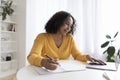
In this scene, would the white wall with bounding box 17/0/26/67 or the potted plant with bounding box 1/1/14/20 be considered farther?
the white wall with bounding box 17/0/26/67

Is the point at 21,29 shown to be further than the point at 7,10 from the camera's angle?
Yes

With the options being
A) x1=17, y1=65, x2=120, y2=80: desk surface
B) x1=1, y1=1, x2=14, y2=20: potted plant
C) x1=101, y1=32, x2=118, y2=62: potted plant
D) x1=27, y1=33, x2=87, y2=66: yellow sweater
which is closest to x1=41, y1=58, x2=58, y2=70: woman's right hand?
x1=17, y1=65, x2=120, y2=80: desk surface

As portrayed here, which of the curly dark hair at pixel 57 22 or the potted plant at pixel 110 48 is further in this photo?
the potted plant at pixel 110 48

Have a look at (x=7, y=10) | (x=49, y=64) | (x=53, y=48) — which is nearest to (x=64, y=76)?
(x=49, y=64)

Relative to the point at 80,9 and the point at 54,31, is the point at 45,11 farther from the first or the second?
the point at 54,31

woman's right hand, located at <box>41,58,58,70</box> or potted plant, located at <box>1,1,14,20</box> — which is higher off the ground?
potted plant, located at <box>1,1,14,20</box>

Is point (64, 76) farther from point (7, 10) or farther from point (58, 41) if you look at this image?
point (7, 10)

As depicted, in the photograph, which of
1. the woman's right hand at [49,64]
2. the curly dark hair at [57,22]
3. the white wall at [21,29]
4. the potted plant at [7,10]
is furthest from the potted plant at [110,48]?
the woman's right hand at [49,64]

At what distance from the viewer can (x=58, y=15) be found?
6.08 ft

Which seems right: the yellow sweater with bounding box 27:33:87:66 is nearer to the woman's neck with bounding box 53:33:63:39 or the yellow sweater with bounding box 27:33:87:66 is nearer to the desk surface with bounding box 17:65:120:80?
the woman's neck with bounding box 53:33:63:39

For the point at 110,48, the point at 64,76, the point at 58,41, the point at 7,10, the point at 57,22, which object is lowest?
the point at 110,48

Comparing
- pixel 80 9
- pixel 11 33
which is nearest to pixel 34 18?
pixel 11 33

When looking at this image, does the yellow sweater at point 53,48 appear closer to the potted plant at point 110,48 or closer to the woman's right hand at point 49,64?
the woman's right hand at point 49,64

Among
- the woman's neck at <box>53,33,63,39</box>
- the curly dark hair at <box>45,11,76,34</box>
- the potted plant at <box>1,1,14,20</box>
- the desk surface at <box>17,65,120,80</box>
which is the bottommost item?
the desk surface at <box>17,65,120,80</box>
